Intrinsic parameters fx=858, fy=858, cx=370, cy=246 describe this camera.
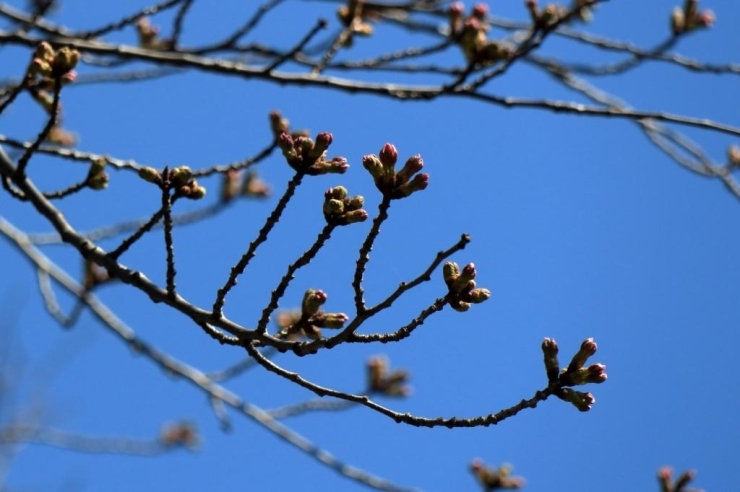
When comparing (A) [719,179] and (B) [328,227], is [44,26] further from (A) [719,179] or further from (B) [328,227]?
(A) [719,179]

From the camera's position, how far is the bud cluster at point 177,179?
200 cm

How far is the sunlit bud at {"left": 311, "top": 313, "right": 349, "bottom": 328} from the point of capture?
2.06 m

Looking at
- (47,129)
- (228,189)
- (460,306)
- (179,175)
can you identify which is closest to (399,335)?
(460,306)

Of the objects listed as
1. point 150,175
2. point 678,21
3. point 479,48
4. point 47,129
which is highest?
point 678,21

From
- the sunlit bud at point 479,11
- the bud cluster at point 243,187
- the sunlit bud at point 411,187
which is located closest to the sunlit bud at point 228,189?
the bud cluster at point 243,187

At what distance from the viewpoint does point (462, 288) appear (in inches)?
78.3

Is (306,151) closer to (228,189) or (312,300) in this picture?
(312,300)

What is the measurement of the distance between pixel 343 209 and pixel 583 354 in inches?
27.9

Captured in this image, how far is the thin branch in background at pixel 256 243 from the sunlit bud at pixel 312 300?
16 cm

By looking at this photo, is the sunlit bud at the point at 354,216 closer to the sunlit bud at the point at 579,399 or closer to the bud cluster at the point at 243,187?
the sunlit bud at the point at 579,399

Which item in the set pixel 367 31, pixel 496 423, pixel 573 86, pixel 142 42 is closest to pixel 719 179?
pixel 573 86

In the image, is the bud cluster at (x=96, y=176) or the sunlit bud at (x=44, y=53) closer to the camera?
the sunlit bud at (x=44, y=53)

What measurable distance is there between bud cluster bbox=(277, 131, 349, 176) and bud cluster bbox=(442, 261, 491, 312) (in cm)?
38

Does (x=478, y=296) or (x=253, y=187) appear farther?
(x=253, y=187)
